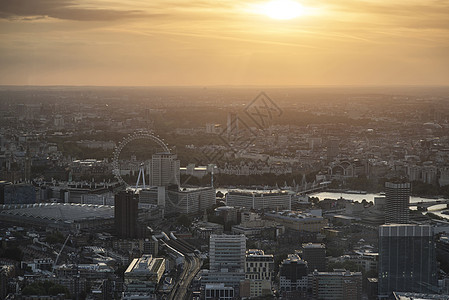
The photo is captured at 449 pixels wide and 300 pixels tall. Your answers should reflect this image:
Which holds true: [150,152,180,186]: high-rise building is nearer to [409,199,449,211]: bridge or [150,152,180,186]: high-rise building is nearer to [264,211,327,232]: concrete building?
[264,211,327,232]: concrete building

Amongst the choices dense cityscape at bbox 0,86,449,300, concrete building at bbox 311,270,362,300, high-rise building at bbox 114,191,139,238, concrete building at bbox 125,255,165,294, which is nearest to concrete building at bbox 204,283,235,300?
dense cityscape at bbox 0,86,449,300

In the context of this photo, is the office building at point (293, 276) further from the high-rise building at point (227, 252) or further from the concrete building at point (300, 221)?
the concrete building at point (300, 221)

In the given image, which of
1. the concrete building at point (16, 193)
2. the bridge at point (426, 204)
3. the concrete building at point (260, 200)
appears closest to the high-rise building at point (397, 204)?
the bridge at point (426, 204)

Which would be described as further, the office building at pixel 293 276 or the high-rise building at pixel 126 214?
the high-rise building at pixel 126 214

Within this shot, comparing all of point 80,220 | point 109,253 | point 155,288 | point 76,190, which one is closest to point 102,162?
point 76,190

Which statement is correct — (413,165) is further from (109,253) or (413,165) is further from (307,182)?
→ (109,253)

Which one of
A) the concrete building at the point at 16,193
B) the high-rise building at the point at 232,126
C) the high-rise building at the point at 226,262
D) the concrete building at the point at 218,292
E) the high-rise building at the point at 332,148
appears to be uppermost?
the high-rise building at the point at 232,126

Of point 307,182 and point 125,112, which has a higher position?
point 125,112
